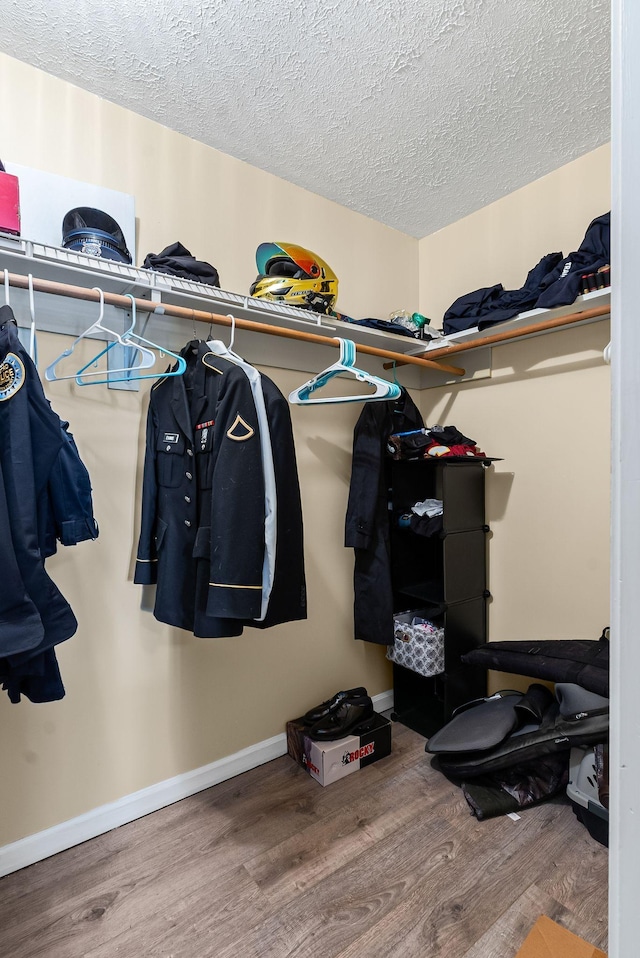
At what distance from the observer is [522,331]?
197 centimetres

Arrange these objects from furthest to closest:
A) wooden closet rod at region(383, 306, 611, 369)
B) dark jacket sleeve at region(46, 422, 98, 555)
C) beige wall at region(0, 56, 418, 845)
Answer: wooden closet rod at region(383, 306, 611, 369), beige wall at region(0, 56, 418, 845), dark jacket sleeve at region(46, 422, 98, 555)

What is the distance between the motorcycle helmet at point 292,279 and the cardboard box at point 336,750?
5.77ft

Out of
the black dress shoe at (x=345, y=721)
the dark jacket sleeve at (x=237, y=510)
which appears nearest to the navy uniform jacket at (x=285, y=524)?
the dark jacket sleeve at (x=237, y=510)

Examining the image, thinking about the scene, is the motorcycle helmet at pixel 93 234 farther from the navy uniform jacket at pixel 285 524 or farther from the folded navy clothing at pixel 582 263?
the folded navy clothing at pixel 582 263

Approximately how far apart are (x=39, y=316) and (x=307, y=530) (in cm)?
132

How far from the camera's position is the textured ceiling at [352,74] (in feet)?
4.64

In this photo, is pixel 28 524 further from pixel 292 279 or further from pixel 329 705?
pixel 329 705

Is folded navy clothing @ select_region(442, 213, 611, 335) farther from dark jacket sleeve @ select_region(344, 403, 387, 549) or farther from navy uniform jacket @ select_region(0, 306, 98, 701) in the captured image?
navy uniform jacket @ select_region(0, 306, 98, 701)

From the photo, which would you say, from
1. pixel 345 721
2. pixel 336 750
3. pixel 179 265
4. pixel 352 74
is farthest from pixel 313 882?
pixel 352 74

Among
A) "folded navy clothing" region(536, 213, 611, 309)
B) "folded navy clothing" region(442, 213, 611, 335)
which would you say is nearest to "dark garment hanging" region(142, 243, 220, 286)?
"folded navy clothing" region(442, 213, 611, 335)

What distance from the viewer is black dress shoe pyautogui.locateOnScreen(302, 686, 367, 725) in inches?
81.7

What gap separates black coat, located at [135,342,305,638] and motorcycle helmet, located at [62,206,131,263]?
37cm

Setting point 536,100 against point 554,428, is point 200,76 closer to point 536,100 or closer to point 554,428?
point 536,100

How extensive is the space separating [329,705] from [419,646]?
1.57 ft
